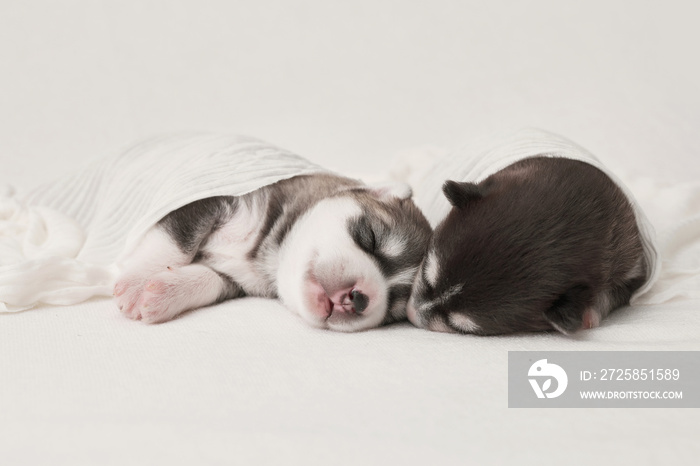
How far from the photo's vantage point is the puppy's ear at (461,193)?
3162 mm

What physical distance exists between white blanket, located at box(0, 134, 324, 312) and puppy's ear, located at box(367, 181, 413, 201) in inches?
18.2

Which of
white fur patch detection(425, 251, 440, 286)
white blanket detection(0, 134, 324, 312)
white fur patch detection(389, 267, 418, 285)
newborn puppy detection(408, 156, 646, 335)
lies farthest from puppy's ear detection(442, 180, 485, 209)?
white blanket detection(0, 134, 324, 312)

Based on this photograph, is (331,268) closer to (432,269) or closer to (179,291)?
(432,269)

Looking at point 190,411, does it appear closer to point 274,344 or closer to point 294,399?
point 294,399

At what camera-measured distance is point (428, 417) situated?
2.08 m

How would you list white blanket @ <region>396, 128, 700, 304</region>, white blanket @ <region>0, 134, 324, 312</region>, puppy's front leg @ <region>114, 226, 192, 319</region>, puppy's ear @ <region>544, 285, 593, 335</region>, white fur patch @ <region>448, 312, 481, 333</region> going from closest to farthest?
puppy's ear @ <region>544, 285, 593, 335</region>
white fur patch @ <region>448, 312, 481, 333</region>
puppy's front leg @ <region>114, 226, 192, 319</region>
white blanket @ <region>0, 134, 324, 312</region>
white blanket @ <region>396, 128, 700, 304</region>

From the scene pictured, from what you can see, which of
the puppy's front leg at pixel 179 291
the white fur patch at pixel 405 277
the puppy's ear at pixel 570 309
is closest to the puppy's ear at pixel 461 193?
the white fur patch at pixel 405 277

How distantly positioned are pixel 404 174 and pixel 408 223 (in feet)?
8.78

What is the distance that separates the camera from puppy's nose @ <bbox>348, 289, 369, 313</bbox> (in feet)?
10.1

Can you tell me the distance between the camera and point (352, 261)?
10.3 feet

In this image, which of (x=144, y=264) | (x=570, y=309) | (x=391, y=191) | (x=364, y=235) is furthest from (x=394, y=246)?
(x=144, y=264)

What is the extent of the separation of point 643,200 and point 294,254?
3033 millimetres

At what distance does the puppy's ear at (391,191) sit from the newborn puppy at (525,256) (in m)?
0.48

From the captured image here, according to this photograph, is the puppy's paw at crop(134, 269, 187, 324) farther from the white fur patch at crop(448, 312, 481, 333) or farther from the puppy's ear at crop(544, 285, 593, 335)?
the puppy's ear at crop(544, 285, 593, 335)
